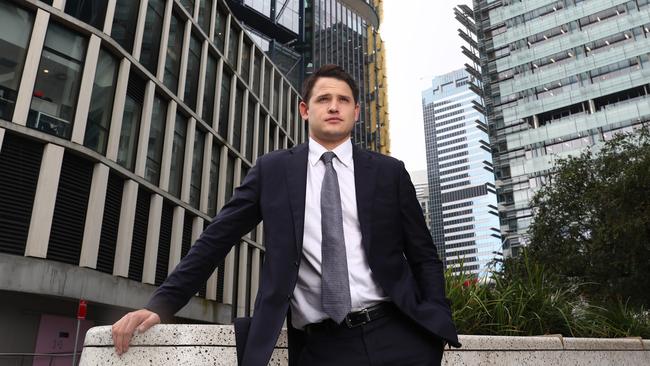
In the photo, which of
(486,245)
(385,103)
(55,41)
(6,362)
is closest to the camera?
(6,362)

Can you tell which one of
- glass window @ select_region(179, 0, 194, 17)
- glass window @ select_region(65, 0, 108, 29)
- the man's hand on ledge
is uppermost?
glass window @ select_region(179, 0, 194, 17)

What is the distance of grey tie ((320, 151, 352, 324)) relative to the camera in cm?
177

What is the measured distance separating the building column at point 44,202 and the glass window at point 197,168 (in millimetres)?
7707

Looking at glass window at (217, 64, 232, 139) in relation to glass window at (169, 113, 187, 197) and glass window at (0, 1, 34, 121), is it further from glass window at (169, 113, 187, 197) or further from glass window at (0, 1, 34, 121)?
glass window at (0, 1, 34, 121)

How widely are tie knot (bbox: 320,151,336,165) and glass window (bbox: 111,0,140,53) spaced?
1779 centimetres

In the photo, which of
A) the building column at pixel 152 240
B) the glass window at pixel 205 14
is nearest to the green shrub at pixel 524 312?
the building column at pixel 152 240

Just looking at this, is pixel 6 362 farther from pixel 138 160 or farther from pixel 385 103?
pixel 385 103

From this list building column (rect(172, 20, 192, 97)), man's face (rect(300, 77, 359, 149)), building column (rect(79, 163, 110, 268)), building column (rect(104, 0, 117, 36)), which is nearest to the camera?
man's face (rect(300, 77, 359, 149))

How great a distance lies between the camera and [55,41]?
50.9 feet

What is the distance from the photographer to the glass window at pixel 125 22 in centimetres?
1770

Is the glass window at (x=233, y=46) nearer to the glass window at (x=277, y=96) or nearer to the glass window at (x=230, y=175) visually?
the glass window at (x=230, y=175)

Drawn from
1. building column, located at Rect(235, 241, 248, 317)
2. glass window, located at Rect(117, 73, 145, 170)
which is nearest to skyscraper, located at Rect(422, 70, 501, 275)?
building column, located at Rect(235, 241, 248, 317)

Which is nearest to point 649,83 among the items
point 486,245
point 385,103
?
point 385,103

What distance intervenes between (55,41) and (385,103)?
5473 cm
